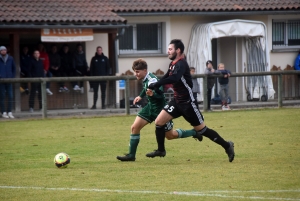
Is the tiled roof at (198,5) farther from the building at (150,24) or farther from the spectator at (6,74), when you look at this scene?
the spectator at (6,74)

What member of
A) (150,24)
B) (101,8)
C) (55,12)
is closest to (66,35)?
(55,12)

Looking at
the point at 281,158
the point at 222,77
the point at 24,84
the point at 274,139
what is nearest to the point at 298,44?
the point at 222,77

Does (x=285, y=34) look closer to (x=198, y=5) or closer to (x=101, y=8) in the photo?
(x=198, y=5)

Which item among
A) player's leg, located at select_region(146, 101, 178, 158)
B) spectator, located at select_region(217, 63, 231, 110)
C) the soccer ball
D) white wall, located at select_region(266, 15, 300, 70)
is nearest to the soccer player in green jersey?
player's leg, located at select_region(146, 101, 178, 158)

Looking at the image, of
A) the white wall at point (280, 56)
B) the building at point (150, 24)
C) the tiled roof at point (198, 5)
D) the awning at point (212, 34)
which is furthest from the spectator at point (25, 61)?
the white wall at point (280, 56)

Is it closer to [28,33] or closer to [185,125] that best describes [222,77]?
[185,125]

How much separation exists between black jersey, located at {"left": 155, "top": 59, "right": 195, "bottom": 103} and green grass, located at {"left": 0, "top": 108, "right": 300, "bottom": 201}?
1.05 m

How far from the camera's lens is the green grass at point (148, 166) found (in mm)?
8453

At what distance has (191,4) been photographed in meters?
26.1

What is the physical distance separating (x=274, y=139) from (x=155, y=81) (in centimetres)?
390

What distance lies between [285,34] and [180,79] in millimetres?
17945

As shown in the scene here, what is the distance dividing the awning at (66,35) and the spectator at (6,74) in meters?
2.19

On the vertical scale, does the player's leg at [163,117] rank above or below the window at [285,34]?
below

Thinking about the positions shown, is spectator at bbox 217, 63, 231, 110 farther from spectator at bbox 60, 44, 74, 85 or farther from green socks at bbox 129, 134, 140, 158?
green socks at bbox 129, 134, 140, 158
